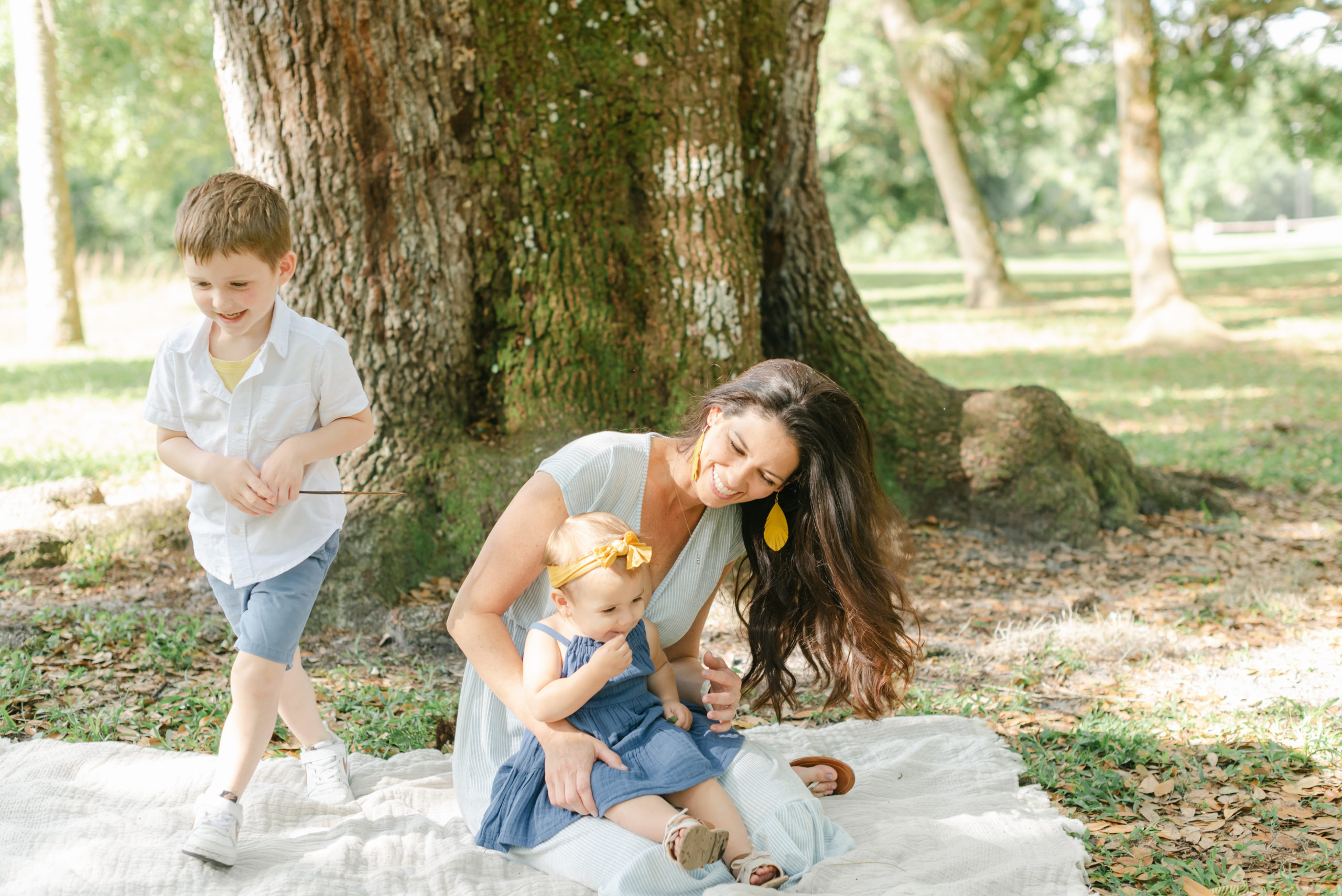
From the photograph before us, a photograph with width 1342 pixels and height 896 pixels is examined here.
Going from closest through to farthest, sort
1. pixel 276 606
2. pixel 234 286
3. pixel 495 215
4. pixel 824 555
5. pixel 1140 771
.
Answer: pixel 234 286 < pixel 276 606 < pixel 824 555 < pixel 1140 771 < pixel 495 215

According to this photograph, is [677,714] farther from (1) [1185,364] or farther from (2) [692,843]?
(1) [1185,364]

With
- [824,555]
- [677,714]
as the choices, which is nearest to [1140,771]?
[824,555]

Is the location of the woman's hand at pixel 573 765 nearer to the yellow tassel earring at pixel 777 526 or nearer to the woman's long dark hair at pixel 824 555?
the woman's long dark hair at pixel 824 555

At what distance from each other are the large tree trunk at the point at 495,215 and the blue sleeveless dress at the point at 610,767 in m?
1.74

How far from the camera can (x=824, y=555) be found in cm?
263

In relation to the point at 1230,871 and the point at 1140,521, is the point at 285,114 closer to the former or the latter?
the point at 1230,871

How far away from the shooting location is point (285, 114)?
394 centimetres

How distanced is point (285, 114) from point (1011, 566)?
360 cm

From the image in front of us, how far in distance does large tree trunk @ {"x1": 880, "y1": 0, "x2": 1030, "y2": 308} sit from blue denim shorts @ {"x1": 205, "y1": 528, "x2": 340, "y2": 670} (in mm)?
14657

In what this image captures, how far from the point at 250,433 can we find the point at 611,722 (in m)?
1.09

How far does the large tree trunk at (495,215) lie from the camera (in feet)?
13.0

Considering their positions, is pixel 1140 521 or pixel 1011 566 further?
pixel 1140 521

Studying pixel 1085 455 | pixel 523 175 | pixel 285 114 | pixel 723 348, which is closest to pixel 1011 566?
pixel 1085 455

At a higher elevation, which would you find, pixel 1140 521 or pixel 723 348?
pixel 723 348
